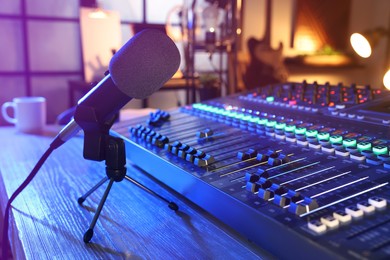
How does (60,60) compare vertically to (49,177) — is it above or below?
above

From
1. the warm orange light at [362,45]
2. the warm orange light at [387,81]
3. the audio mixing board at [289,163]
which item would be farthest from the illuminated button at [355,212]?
the warm orange light at [362,45]

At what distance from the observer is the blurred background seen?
72.2 inches

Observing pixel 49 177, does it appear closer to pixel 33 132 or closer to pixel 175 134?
pixel 175 134

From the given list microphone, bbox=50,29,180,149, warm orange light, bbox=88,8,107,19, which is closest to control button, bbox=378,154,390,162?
microphone, bbox=50,29,180,149

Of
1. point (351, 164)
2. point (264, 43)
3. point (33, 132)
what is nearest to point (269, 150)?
point (351, 164)

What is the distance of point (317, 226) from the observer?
1.19 feet

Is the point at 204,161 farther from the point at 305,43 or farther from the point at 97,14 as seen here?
the point at 305,43

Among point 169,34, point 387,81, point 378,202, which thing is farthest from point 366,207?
point 169,34

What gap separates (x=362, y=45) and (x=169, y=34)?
1.07 metres

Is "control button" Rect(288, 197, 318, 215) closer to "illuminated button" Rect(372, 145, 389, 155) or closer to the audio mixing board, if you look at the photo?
the audio mixing board

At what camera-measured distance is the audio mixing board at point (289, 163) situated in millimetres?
373

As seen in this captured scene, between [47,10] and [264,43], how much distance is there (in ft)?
6.74

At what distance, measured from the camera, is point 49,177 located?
0.75 meters

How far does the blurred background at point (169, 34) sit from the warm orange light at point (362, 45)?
0.35 feet
